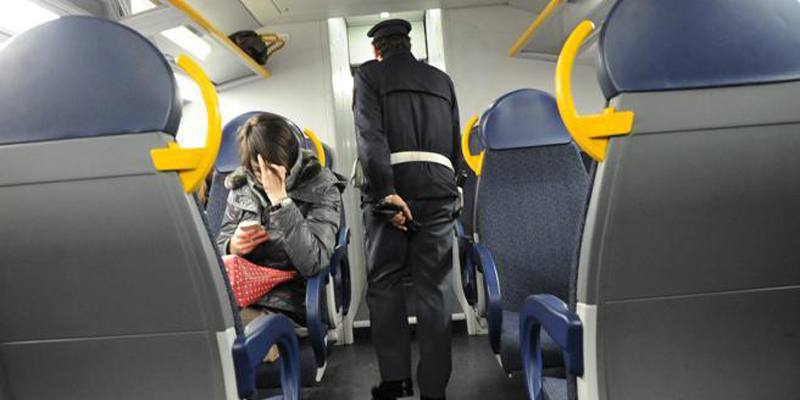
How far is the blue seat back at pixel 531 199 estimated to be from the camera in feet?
6.61

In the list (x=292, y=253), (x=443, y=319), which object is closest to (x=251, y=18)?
(x=292, y=253)

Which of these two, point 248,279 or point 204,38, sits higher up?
point 204,38

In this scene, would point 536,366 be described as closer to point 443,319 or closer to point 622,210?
point 622,210

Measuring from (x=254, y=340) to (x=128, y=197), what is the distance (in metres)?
0.40

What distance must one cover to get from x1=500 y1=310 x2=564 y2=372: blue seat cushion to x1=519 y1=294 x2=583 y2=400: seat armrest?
12.2 inches

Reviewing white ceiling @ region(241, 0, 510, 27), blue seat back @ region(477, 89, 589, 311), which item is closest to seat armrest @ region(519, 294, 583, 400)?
blue seat back @ region(477, 89, 589, 311)

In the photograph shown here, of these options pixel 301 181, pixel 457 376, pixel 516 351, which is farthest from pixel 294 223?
pixel 457 376

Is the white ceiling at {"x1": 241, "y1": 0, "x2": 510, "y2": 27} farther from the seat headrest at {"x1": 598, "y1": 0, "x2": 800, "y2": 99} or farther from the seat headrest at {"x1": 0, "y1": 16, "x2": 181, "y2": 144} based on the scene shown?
the seat headrest at {"x1": 598, "y1": 0, "x2": 800, "y2": 99}

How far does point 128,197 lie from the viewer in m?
0.79

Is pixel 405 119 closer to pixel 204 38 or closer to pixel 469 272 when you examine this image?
pixel 469 272

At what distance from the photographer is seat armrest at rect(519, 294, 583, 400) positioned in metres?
0.91

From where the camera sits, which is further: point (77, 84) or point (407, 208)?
point (407, 208)

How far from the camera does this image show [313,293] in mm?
1667

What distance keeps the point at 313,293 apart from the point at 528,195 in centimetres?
107
